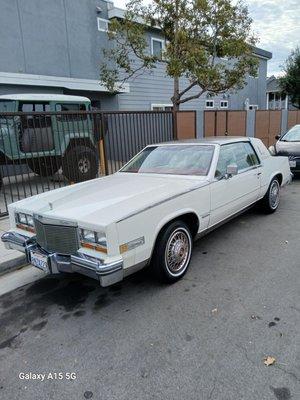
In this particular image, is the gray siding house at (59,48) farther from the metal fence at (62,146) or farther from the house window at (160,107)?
the metal fence at (62,146)

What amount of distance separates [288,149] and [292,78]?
17663 millimetres

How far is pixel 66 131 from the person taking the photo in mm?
7914

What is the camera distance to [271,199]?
20.1 ft

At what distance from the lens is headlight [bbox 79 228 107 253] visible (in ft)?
9.84

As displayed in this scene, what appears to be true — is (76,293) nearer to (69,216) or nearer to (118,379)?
(69,216)

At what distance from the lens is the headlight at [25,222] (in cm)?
374

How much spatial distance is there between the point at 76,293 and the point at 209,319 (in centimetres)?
149

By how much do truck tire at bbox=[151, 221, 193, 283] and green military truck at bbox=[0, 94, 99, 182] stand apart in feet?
14.5

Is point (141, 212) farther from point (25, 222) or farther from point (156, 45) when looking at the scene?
point (156, 45)

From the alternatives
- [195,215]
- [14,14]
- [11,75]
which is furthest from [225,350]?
[14,14]

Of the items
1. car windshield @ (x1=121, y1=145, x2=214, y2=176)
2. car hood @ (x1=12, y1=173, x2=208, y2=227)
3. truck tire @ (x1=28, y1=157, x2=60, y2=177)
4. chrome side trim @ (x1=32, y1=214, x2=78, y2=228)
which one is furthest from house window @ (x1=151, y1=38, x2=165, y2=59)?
chrome side trim @ (x1=32, y1=214, x2=78, y2=228)

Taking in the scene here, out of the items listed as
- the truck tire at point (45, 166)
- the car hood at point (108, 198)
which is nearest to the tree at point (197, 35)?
the truck tire at point (45, 166)

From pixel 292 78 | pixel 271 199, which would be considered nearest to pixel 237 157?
pixel 271 199

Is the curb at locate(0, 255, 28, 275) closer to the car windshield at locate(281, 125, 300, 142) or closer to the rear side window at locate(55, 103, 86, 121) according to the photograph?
the rear side window at locate(55, 103, 86, 121)
